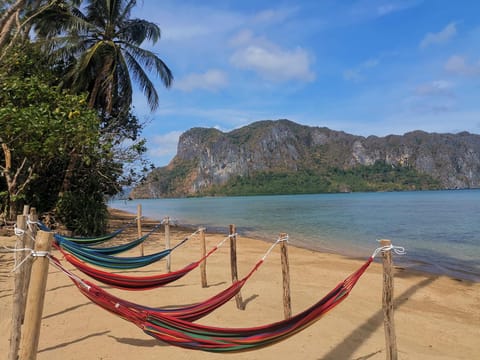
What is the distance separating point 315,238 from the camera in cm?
1255

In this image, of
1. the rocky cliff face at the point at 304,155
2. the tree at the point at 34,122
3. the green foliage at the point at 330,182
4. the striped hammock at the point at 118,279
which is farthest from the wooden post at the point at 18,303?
the rocky cliff face at the point at 304,155

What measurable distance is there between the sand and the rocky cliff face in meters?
109

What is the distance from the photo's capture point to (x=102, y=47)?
10312mm

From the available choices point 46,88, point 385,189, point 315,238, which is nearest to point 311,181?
point 385,189

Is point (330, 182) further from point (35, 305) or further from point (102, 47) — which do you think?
point (35, 305)

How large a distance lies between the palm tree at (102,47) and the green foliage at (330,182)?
87898mm

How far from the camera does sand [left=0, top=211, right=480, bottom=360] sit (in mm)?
2988

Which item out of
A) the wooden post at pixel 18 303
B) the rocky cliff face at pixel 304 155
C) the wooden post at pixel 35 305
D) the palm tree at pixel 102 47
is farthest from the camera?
the rocky cliff face at pixel 304 155

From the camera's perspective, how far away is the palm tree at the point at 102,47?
32.3 ft

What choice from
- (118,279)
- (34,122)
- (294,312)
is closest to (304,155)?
(34,122)

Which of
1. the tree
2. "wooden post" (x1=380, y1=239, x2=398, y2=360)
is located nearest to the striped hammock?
"wooden post" (x1=380, y1=239, x2=398, y2=360)

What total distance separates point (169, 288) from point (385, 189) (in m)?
104

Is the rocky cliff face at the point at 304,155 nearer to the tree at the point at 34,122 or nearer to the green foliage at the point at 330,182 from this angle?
the green foliage at the point at 330,182

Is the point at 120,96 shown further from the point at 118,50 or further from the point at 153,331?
the point at 153,331
